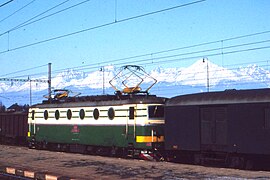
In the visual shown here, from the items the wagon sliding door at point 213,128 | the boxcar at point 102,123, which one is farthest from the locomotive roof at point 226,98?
the boxcar at point 102,123

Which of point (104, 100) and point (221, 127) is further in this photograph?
point (104, 100)

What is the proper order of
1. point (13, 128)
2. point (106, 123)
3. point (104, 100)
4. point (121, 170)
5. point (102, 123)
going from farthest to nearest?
point (13, 128)
point (104, 100)
point (102, 123)
point (106, 123)
point (121, 170)

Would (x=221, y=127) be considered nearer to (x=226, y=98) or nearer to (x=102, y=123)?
(x=226, y=98)

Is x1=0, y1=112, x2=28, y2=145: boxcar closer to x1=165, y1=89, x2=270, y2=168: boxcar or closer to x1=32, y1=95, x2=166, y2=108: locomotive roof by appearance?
x1=32, y1=95, x2=166, y2=108: locomotive roof

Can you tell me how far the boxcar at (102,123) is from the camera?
Result: 19859 millimetres

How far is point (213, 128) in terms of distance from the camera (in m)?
17.3

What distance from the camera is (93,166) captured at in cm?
1672

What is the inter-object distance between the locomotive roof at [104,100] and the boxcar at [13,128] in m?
6.45

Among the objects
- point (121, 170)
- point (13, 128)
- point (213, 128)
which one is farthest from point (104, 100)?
point (13, 128)

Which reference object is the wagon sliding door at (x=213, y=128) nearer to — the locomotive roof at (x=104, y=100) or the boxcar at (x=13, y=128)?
the locomotive roof at (x=104, y=100)

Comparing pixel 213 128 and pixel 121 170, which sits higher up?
pixel 213 128

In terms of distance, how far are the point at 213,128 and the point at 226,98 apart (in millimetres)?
1319

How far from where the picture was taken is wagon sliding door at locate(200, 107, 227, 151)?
17000 millimetres

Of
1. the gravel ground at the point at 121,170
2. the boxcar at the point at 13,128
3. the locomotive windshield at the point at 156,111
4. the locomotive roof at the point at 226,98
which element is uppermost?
the locomotive roof at the point at 226,98
